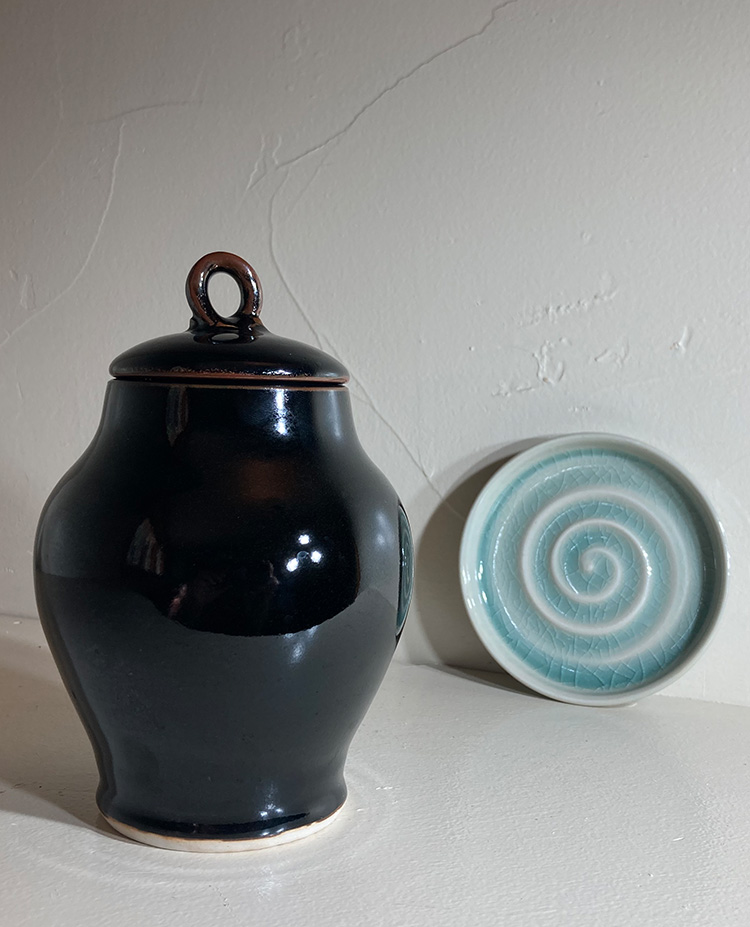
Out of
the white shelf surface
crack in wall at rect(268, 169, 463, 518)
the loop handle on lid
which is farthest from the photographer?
crack in wall at rect(268, 169, 463, 518)

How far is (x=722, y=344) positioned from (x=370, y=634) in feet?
1.92

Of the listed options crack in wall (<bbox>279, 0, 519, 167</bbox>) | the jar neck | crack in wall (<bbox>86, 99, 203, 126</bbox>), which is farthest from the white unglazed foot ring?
crack in wall (<bbox>86, 99, 203, 126</bbox>)

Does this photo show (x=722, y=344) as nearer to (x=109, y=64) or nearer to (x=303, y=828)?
(x=303, y=828)

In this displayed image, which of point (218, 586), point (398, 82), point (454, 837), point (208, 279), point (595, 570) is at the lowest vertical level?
point (454, 837)

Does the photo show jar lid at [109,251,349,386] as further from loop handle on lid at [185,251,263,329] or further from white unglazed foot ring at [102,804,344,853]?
white unglazed foot ring at [102,804,344,853]

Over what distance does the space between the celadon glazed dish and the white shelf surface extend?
2.3 inches

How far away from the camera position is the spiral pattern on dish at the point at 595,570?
3.54 feet

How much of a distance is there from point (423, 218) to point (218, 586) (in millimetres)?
664

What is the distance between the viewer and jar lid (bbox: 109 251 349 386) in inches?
28.3

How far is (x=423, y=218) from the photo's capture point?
1173 millimetres

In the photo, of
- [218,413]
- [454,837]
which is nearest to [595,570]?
[454,837]

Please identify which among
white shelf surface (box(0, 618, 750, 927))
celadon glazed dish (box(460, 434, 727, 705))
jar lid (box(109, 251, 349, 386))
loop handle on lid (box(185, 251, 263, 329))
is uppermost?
loop handle on lid (box(185, 251, 263, 329))

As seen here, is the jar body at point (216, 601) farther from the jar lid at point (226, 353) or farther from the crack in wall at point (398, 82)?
the crack in wall at point (398, 82)

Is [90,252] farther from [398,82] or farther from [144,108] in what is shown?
[398,82]
